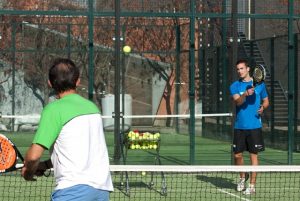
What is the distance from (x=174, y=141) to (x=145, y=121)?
57 cm

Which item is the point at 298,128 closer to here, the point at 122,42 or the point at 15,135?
the point at 122,42

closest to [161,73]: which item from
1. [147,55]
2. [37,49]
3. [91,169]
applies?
[147,55]

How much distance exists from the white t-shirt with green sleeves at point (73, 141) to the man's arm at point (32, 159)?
0.03 m

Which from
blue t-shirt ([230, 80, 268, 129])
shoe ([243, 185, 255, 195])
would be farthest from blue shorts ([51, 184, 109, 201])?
blue t-shirt ([230, 80, 268, 129])

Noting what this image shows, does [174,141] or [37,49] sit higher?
[37,49]

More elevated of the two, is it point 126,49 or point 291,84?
point 126,49

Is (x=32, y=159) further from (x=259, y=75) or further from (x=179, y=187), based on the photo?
(x=179, y=187)

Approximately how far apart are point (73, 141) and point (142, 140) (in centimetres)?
555

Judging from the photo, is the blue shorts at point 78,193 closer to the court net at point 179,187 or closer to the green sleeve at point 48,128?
the green sleeve at point 48,128

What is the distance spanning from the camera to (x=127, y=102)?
12.6m

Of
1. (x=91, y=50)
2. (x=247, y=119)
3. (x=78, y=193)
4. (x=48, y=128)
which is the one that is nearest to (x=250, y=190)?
(x=247, y=119)

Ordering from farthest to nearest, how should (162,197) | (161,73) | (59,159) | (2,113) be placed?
1. (161,73)
2. (2,113)
3. (162,197)
4. (59,159)

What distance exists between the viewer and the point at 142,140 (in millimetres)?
9586

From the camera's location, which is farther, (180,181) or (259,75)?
(180,181)
